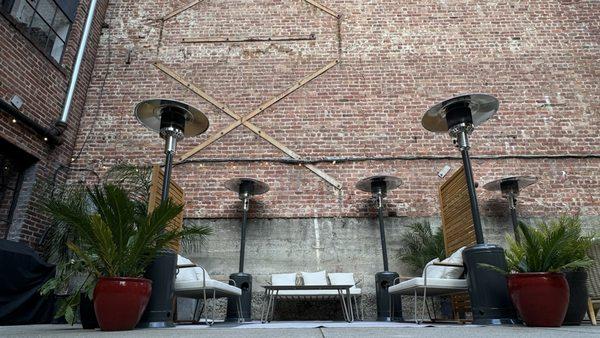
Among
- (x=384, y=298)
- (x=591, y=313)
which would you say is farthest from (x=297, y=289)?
(x=591, y=313)

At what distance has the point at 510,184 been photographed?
217 inches

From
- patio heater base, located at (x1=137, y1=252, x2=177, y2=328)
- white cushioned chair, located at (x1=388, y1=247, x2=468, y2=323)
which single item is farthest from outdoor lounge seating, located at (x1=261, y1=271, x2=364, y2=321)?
patio heater base, located at (x1=137, y1=252, x2=177, y2=328)

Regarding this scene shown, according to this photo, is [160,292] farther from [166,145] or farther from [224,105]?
[224,105]

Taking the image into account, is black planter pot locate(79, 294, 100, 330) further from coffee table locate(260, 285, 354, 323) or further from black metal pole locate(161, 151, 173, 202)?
coffee table locate(260, 285, 354, 323)

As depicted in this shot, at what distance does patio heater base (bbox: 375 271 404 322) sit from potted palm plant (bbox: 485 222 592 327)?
1.88 meters

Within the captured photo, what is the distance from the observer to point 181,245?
564cm

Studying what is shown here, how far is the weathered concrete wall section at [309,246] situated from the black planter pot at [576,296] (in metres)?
2.40

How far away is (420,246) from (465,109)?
2.33 meters

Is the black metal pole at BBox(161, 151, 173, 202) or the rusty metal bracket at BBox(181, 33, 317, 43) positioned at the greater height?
the rusty metal bracket at BBox(181, 33, 317, 43)

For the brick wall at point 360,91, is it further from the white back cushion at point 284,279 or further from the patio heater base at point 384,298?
the patio heater base at point 384,298

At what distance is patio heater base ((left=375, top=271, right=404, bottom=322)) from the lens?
480 cm

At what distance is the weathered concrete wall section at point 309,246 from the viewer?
5.50 meters

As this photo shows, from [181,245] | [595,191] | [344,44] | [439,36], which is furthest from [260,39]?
[595,191]

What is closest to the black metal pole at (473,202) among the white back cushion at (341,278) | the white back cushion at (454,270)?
the white back cushion at (454,270)
